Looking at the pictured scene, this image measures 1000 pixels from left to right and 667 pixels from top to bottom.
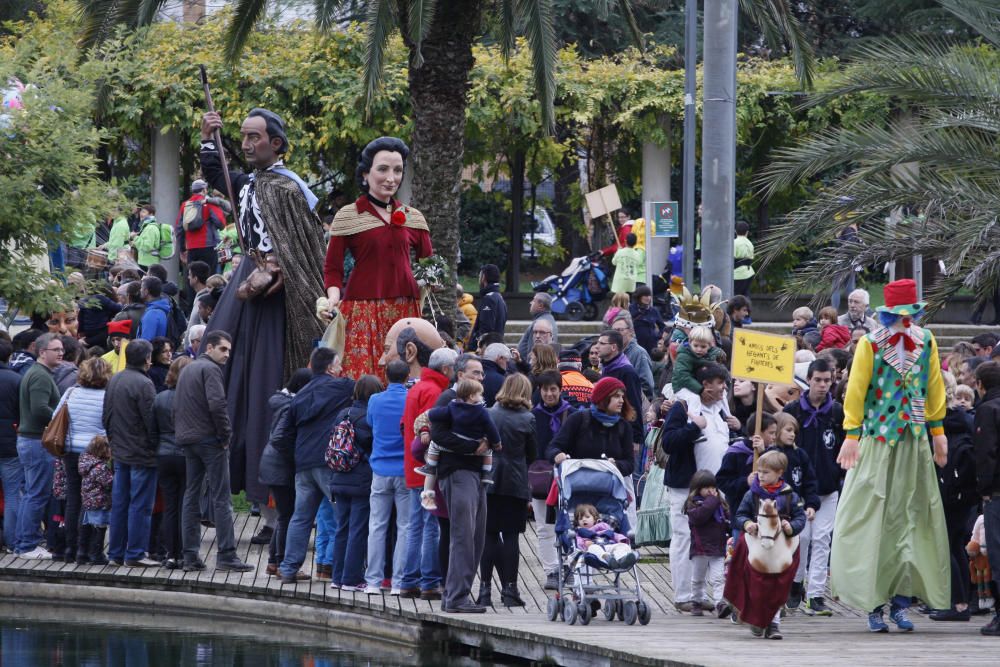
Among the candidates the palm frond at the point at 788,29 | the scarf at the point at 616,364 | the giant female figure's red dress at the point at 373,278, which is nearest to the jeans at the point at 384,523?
the giant female figure's red dress at the point at 373,278

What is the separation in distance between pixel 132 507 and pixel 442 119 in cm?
541

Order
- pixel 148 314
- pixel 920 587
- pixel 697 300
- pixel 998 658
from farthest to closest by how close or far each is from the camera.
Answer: pixel 148 314 < pixel 697 300 < pixel 920 587 < pixel 998 658

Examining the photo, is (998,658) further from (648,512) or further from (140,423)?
(140,423)

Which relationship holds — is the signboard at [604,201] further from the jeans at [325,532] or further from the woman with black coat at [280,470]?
the jeans at [325,532]

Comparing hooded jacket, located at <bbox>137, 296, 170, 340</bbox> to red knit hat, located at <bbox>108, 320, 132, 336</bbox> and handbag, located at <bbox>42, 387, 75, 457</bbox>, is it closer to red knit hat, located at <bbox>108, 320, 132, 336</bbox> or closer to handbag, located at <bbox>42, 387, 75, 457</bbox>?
red knit hat, located at <bbox>108, 320, 132, 336</bbox>

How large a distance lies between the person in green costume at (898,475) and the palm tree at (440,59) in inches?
263

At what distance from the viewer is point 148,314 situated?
16.2 metres

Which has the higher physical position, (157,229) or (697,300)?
(157,229)

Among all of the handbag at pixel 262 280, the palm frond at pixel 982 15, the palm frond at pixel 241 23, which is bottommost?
the handbag at pixel 262 280

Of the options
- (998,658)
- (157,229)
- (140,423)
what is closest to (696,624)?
(998,658)

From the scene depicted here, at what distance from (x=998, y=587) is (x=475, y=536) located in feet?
10.7

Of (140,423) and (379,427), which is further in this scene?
(140,423)

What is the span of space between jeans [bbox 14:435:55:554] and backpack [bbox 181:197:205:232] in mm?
8371

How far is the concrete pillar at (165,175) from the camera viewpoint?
25.2 meters
